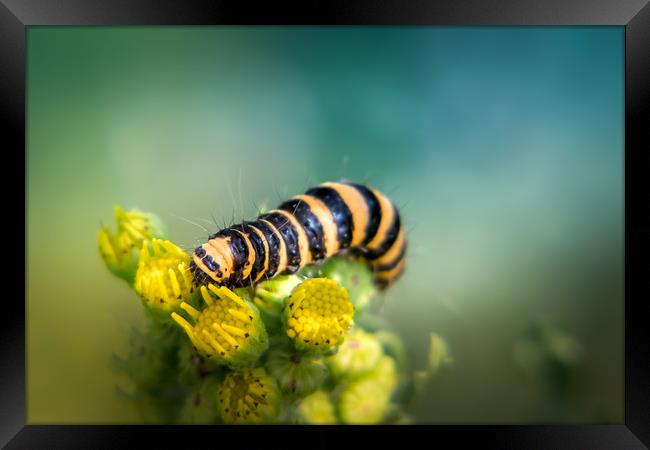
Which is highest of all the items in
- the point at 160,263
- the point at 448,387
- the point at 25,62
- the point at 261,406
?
the point at 25,62

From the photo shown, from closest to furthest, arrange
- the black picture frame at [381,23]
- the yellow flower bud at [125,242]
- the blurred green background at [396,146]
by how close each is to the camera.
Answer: the black picture frame at [381,23] → the yellow flower bud at [125,242] → the blurred green background at [396,146]

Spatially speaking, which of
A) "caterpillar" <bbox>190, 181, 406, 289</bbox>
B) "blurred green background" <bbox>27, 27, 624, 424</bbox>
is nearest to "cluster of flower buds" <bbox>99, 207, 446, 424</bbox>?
"caterpillar" <bbox>190, 181, 406, 289</bbox>

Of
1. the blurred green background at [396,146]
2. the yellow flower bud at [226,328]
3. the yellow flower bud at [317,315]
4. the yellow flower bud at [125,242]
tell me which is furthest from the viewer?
the blurred green background at [396,146]

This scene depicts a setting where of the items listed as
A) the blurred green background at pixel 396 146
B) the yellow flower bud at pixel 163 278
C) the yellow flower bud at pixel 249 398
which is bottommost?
the yellow flower bud at pixel 249 398

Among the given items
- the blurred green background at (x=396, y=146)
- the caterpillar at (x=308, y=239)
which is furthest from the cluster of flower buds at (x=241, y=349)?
the blurred green background at (x=396, y=146)

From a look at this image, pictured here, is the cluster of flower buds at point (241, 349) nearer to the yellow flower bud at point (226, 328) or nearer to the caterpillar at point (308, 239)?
the yellow flower bud at point (226, 328)

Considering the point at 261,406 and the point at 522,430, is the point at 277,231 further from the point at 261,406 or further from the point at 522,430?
the point at 522,430

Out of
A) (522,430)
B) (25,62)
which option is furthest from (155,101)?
(522,430)

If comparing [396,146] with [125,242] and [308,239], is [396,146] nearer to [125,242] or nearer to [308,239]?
[308,239]

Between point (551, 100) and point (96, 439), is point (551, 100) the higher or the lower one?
the higher one
